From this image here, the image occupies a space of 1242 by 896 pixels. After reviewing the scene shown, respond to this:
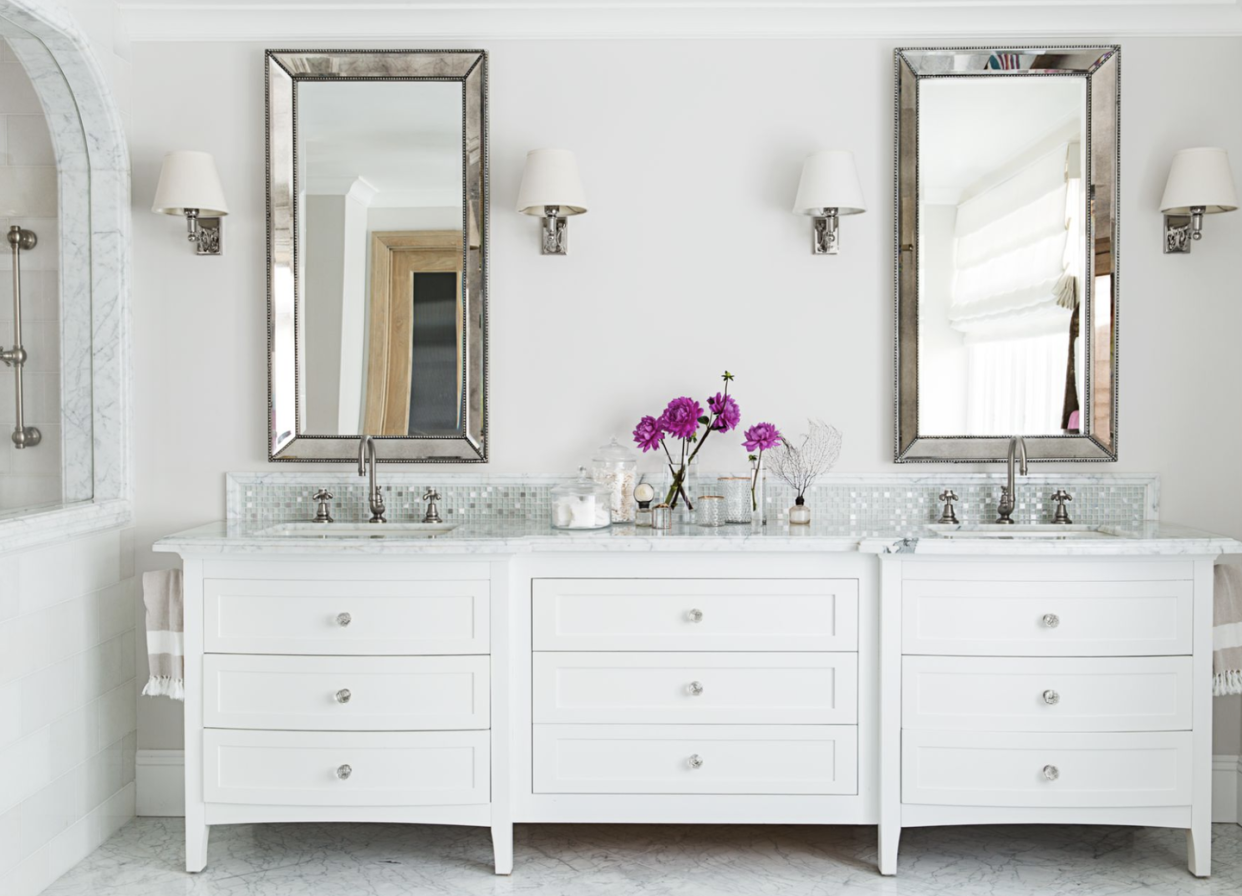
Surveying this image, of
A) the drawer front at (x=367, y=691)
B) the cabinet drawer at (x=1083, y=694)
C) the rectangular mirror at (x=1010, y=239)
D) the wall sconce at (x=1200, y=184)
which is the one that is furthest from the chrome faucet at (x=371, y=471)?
the wall sconce at (x=1200, y=184)

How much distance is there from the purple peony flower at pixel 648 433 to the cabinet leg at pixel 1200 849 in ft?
5.44

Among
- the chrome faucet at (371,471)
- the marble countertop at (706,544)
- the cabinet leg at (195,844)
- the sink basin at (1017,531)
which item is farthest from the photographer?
the chrome faucet at (371,471)

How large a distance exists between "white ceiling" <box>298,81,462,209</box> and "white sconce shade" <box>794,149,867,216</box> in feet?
3.28

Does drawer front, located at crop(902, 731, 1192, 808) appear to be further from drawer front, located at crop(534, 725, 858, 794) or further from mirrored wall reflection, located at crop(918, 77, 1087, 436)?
mirrored wall reflection, located at crop(918, 77, 1087, 436)

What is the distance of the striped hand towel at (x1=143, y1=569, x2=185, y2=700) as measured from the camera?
8.19 ft

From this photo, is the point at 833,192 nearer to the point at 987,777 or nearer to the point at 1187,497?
the point at 1187,497

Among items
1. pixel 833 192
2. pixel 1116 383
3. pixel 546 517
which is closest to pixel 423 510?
pixel 546 517

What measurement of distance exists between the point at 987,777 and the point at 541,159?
198 cm

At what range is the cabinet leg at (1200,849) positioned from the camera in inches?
94.3

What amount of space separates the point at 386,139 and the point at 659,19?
2.82 feet

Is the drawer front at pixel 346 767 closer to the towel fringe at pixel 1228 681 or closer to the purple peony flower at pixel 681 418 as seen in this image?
the purple peony flower at pixel 681 418

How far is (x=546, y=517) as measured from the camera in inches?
111

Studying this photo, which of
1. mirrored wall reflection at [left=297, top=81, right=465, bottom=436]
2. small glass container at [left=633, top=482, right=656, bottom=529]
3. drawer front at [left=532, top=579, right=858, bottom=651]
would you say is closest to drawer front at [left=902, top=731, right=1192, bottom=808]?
drawer front at [left=532, top=579, right=858, bottom=651]

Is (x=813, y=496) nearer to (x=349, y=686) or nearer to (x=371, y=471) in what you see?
(x=371, y=471)
